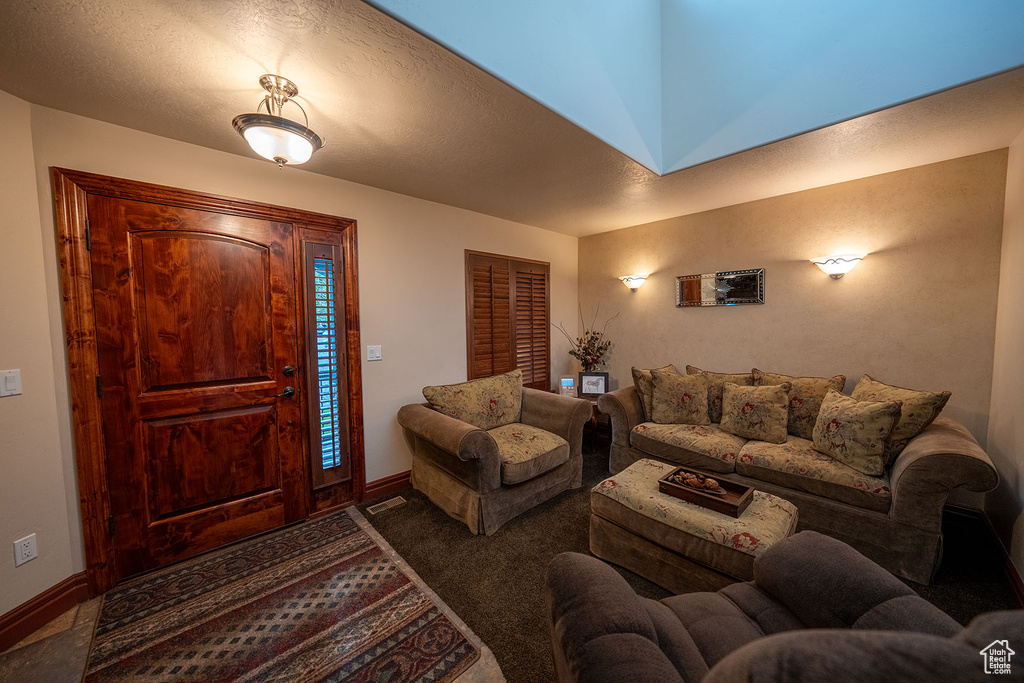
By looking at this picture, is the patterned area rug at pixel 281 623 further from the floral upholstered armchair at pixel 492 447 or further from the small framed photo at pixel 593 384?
the small framed photo at pixel 593 384

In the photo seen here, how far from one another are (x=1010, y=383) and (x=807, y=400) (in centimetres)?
91

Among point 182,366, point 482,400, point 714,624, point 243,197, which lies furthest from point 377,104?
point 714,624

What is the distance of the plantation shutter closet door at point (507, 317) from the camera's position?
346 centimetres

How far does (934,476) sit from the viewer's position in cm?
175

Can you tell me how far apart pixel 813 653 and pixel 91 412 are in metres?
2.85

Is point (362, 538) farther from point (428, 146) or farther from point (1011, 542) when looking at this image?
point (1011, 542)

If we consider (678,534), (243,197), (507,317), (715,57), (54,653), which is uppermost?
(715,57)

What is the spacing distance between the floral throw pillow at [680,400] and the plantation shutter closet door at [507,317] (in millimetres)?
1411

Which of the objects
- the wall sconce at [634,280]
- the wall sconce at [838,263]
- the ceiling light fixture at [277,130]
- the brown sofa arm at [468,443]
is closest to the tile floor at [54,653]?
the brown sofa arm at [468,443]

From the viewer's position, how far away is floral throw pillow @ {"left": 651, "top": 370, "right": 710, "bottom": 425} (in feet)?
9.76

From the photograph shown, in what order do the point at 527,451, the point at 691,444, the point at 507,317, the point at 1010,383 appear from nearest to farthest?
1. the point at 1010,383
2. the point at 527,451
3. the point at 691,444
4. the point at 507,317

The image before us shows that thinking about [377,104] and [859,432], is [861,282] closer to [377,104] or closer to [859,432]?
[859,432]

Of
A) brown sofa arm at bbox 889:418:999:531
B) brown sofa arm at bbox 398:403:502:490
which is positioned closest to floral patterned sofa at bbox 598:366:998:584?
brown sofa arm at bbox 889:418:999:531
